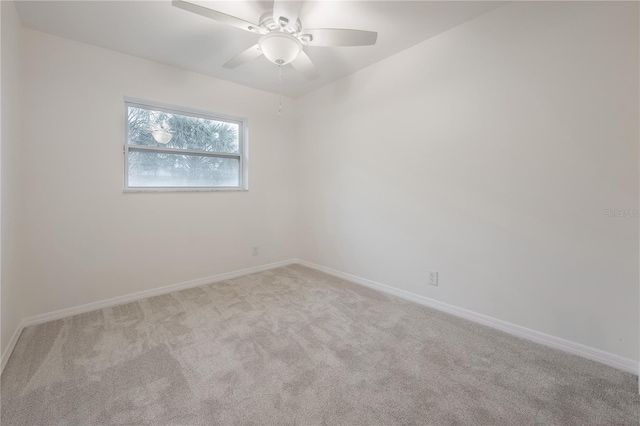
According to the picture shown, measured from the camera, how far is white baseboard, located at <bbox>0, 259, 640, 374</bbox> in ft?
5.67

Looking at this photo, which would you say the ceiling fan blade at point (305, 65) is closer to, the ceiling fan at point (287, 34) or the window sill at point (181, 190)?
the ceiling fan at point (287, 34)

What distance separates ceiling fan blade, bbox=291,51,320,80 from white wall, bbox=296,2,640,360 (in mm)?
883

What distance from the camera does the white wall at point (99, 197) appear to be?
227cm

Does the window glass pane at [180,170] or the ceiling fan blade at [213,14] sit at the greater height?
the ceiling fan blade at [213,14]

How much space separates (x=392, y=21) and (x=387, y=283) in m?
2.42

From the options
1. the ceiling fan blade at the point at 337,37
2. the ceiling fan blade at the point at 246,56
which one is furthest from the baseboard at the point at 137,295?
the ceiling fan blade at the point at 337,37

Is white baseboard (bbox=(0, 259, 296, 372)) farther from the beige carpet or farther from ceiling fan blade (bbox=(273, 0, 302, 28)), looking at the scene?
ceiling fan blade (bbox=(273, 0, 302, 28))

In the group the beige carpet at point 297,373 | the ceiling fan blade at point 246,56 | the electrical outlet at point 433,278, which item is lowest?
the beige carpet at point 297,373

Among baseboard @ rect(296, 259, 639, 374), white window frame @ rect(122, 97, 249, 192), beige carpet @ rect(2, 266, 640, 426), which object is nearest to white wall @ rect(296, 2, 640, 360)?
baseboard @ rect(296, 259, 639, 374)

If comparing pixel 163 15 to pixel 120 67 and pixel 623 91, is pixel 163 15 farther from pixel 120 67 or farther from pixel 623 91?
pixel 623 91

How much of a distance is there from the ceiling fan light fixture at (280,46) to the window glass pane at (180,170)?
5.75ft

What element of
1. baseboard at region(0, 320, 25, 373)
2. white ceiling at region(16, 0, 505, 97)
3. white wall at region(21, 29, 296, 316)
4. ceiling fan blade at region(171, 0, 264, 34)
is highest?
white ceiling at region(16, 0, 505, 97)

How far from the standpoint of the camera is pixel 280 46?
186 centimetres

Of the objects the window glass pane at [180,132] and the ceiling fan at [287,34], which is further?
the window glass pane at [180,132]
